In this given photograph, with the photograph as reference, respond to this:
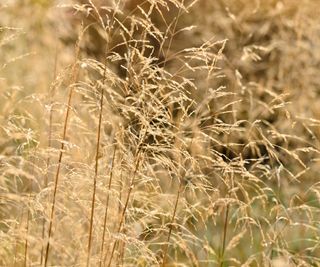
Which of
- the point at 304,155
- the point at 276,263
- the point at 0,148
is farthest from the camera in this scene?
the point at 304,155

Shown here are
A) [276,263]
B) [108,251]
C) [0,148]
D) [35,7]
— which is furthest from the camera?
[35,7]

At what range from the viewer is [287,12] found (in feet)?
19.5

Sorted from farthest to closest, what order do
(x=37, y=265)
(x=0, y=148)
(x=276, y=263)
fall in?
(x=0, y=148), (x=276, y=263), (x=37, y=265)

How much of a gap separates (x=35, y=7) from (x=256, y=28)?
205 centimetres

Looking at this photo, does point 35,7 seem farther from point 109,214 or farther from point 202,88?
point 109,214

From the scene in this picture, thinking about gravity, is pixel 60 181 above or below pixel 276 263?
above

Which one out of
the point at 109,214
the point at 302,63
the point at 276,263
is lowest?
the point at 276,263

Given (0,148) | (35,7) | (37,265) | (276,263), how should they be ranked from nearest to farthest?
(37,265) < (276,263) < (0,148) < (35,7)

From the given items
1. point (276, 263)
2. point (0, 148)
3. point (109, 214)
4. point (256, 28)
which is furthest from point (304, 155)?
point (109, 214)

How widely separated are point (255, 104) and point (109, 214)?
Result: 9.39 feet

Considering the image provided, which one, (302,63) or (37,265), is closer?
(37,265)

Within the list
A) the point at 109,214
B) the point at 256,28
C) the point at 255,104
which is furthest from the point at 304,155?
the point at 109,214

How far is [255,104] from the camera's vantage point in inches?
218

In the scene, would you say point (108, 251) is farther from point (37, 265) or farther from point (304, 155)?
point (304, 155)
